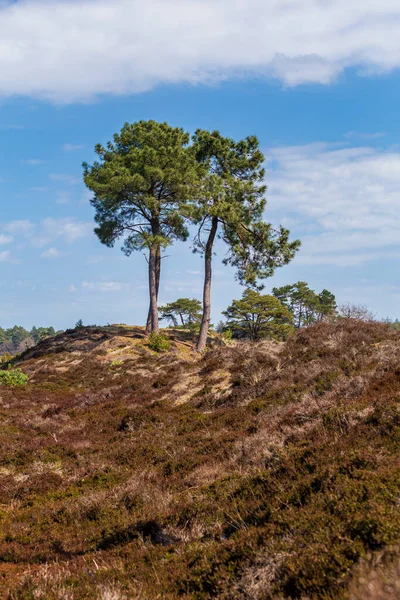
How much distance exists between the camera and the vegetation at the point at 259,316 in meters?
48.1

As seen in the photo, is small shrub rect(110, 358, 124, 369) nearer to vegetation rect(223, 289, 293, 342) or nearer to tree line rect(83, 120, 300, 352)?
tree line rect(83, 120, 300, 352)

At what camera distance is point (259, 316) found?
48656 millimetres

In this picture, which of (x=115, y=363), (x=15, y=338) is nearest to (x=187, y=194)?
(x=115, y=363)

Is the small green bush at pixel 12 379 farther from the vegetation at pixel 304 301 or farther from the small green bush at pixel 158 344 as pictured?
the vegetation at pixel 304 301

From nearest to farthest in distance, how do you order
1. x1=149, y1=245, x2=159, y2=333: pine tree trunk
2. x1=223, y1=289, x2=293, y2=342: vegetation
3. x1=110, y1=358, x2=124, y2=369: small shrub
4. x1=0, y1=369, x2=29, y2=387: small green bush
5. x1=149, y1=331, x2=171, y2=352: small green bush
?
1. x1=0, y1=369, x2=29, y2=387: small green bush
2. x1=110, y1=358, x2=124, y2=369: small shrub
3. x1=149, y1=331, x2=171, y2=352: small green bush
4. x1=149, y1=245, x2=159, y2=333: pine tree trunk
5. x1=223, y1=289, x2=293, y2=342: vegetation

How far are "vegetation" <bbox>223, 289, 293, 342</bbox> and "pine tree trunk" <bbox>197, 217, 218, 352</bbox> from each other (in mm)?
16865

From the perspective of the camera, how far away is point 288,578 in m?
3.41

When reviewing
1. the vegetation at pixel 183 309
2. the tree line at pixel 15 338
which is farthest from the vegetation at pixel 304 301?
the tree line at pixel 15 338

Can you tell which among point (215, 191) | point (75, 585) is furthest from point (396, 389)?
point (215, 191)

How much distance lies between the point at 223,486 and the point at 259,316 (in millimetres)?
42664

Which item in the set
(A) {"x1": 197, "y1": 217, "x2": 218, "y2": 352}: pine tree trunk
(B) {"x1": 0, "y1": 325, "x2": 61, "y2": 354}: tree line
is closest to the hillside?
(A) {"x1": 197, "y1": 217, "x2": 218, "y2": 352}: pine tree trunk

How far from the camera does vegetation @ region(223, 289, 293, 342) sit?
158 feet

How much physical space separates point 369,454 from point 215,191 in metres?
26.4

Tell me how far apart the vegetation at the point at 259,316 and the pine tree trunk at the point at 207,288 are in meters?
16.9
